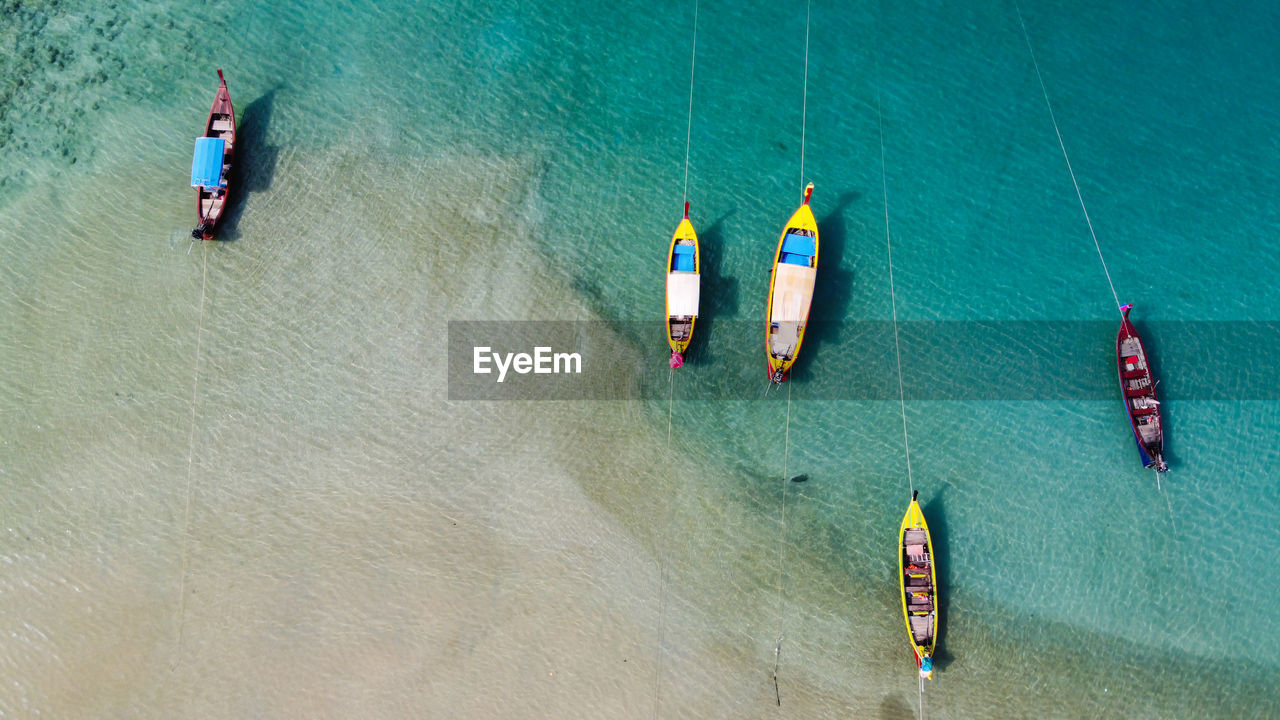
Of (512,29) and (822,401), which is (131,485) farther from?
(822,401)

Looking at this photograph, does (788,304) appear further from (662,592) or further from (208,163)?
(208,163)

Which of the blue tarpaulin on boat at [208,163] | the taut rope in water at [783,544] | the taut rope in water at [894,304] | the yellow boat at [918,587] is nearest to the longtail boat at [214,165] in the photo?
the blue tarpaulin on boat at [208,163]

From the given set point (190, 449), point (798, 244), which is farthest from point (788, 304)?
point (190, 449)

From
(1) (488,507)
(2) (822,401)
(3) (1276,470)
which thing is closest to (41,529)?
(1) (488,507)

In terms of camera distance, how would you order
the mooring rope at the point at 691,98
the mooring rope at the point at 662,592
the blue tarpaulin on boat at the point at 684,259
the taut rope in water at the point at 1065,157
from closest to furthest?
the mooring rope at the point at 662,592 → the blue tarpaulin on boat at the point at 684,259 → the taut rope in water at the point at 1065,157 → the mooring rope at the point at 691,98

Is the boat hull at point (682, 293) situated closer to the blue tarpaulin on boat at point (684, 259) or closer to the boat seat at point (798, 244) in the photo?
the blue tarpaulin on boat at point (684, 259)

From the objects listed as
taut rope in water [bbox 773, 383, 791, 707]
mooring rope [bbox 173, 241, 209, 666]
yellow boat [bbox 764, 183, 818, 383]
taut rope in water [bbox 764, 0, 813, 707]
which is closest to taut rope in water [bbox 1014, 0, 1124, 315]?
taut rope in water [bbox 764, 0, 813, 707]

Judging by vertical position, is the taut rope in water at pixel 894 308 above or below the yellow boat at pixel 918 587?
above

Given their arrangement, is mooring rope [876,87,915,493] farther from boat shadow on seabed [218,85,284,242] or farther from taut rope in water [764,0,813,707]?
boat shadow on seabed [218,85,284,242]
